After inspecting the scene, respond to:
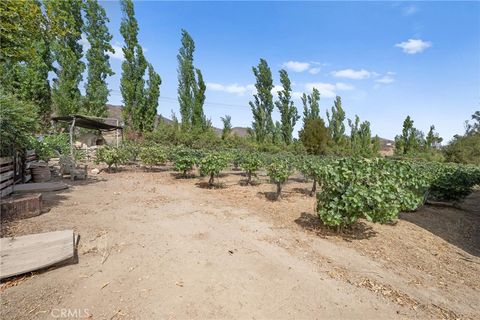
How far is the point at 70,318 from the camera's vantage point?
2400mm

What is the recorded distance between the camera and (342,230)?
5.16 m

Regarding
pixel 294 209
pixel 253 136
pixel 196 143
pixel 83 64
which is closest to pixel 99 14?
pixel 83 64

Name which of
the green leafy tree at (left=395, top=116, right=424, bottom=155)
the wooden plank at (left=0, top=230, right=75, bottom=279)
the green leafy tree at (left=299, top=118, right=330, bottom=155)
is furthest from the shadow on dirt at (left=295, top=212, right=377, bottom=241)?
the green leafy tree at (left=395, top=116, right=424, bottom=155)

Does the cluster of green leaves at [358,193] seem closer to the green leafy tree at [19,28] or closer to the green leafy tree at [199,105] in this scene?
the green leafy tree at [19,28]

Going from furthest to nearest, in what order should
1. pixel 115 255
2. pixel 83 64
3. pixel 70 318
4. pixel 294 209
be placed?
pixel 83 64, pixel 294 209, pixel 115 255, pixel 70 318

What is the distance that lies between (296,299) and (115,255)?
2.50 meters

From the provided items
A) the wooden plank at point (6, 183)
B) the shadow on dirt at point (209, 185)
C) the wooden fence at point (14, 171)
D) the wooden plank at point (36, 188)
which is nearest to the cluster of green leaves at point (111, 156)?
the wooden fence at point (14, 171)

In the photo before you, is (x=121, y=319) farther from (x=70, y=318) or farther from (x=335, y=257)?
(x=335, y=257)

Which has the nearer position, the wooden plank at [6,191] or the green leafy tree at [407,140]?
the wooden plank at [6,191]

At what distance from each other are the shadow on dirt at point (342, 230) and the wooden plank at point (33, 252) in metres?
4.09

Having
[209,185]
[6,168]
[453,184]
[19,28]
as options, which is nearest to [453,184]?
[453,184]

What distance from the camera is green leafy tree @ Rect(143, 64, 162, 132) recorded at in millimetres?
27391

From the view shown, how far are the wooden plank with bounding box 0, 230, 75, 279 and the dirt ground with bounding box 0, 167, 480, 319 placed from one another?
13 centimetres

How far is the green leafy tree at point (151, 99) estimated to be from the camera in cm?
2739
